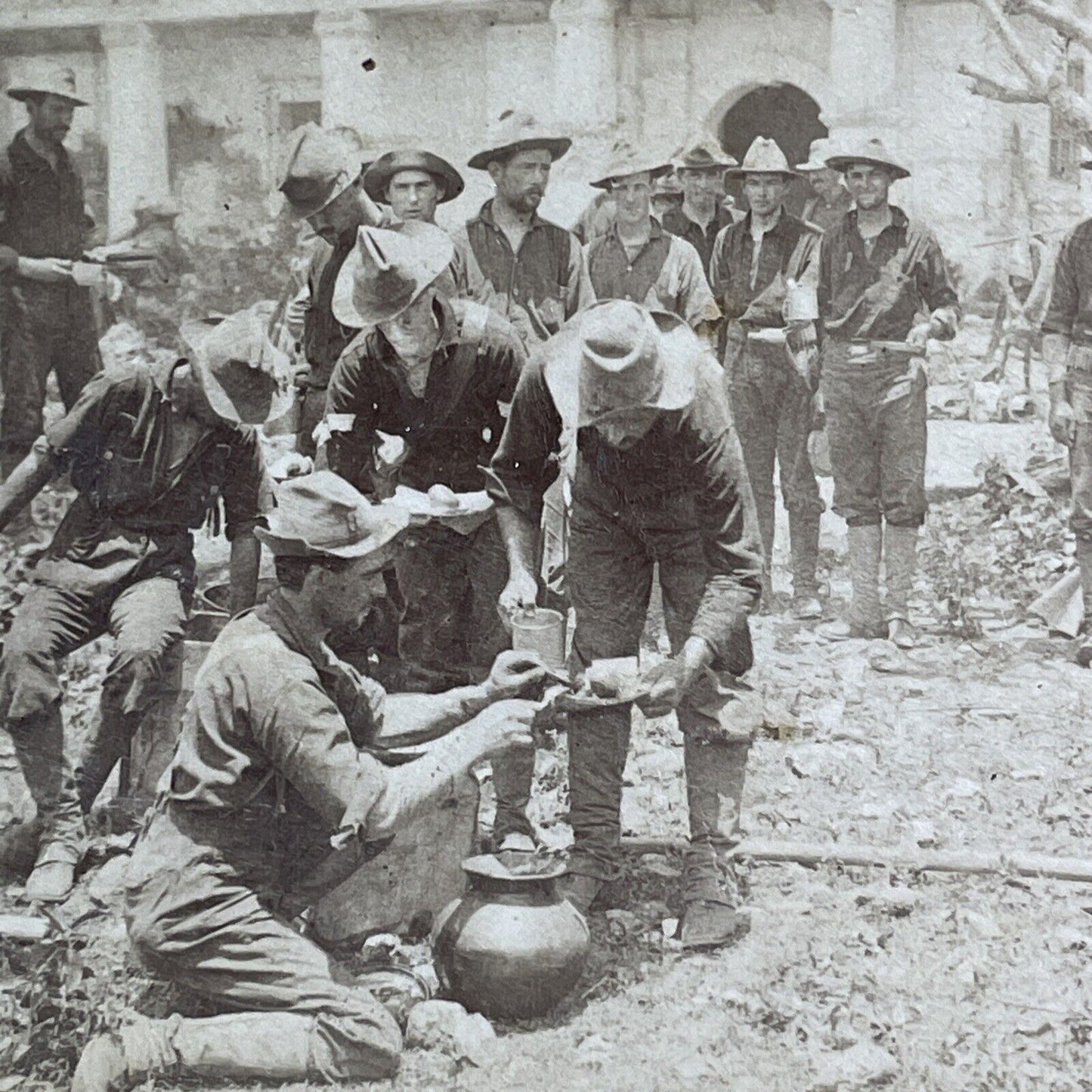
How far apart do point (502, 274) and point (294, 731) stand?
99.6 inches

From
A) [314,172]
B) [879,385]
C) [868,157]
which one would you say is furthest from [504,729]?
[879,385]

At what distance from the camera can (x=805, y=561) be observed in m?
6.65

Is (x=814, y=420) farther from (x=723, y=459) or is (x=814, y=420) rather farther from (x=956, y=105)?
(x=723, y=459)

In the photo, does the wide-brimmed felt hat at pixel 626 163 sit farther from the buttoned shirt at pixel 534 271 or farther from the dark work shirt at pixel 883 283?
the dark work shirt at pixel 883 283

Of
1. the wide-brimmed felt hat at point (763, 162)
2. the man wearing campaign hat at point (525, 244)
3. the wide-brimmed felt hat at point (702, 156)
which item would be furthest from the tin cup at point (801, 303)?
the man wearing campaign hat at point (525, 244)

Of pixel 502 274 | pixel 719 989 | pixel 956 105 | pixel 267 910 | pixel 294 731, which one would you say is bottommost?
pixel 719 989

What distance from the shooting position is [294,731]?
378 centimetres

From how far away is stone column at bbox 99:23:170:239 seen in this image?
5.83 meters

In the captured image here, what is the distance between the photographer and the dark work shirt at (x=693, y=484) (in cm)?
432

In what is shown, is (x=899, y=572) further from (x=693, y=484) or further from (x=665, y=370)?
(x=665, y=370)

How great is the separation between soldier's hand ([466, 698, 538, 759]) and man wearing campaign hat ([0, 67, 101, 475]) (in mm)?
3118

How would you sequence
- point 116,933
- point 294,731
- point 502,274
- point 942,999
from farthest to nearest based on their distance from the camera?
1. point 502,274
2. point 116,933
3. point 942,999
4. point 294,731

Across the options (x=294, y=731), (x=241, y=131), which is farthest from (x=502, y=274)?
(x=294, y=731)

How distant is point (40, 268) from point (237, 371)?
1.93m
